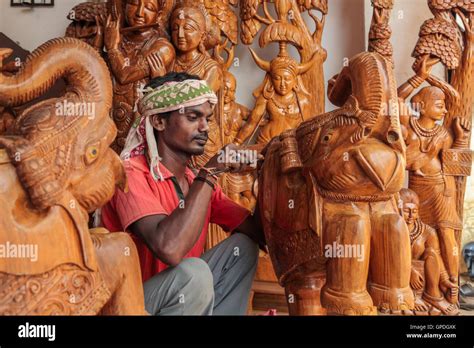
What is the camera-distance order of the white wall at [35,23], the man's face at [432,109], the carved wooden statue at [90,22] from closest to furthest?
the man's face at [432,109]
the carved wooden statue at [90,22]
the white wall at [35,23]

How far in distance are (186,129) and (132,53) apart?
1.86 metres

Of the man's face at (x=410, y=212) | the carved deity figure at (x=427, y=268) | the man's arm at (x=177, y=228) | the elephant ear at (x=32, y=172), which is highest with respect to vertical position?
the elephant ear at (x=32, y=172)

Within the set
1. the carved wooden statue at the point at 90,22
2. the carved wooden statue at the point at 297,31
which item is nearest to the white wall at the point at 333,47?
the carved wooden statue at the point at 297,31

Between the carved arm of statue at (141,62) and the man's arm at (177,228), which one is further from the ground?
the carved arm of statue at (141,62)

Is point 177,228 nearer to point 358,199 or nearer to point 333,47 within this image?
point 358,199

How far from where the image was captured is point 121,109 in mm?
3750

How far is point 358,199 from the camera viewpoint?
1944 mm

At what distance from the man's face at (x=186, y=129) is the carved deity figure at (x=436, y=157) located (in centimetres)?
183

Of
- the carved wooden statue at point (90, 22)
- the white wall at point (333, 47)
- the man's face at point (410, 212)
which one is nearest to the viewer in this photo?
the man's face at point (410, 212)

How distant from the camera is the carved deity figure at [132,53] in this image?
3691mm

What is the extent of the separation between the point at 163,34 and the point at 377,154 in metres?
2.23

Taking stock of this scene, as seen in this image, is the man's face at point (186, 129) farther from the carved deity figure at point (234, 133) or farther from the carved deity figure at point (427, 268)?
the carved deity figure at point (427, 268)

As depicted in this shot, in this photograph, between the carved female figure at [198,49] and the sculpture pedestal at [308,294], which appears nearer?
the sculpture pedestal at [308,294]
